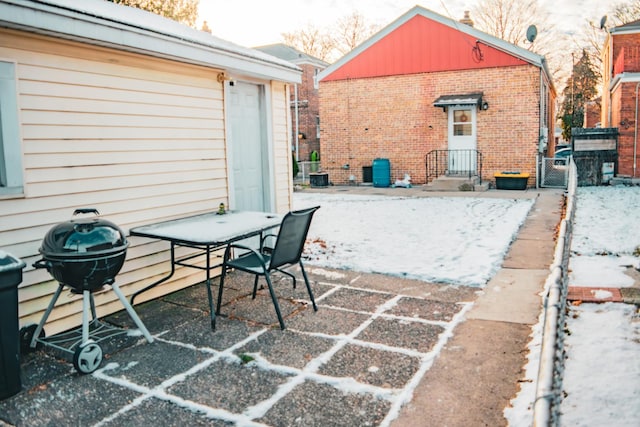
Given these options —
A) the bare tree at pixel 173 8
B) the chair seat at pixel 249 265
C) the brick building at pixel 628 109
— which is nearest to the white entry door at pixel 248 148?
the chair seat at pixel 249 265

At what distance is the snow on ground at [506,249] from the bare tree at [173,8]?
13.1 meters

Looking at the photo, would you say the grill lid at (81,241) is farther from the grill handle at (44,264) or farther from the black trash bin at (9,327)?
the black trash bin at (9,327)

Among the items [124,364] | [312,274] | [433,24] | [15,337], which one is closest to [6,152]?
[15,337]

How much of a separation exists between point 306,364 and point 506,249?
15.1 ft

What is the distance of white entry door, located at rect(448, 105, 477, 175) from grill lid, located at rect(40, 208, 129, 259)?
1487 centimetres

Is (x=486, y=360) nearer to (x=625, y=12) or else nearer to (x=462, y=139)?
(x=462, y=139)

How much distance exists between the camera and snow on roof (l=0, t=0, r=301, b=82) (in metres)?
3.72

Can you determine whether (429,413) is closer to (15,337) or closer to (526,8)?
(15,337)

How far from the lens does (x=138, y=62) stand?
496cm

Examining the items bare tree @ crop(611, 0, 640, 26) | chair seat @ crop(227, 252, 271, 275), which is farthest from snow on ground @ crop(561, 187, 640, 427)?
bare tree @ crop(611, 0, 640, 26)

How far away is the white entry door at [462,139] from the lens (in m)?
17.1

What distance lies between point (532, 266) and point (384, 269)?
1.81 metres

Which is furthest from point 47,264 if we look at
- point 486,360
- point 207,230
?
→ point 486,360

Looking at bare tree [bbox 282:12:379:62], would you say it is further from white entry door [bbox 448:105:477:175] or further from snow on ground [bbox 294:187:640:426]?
snow on ground [bbox 294:187:640:426]
